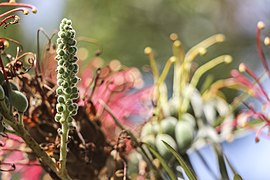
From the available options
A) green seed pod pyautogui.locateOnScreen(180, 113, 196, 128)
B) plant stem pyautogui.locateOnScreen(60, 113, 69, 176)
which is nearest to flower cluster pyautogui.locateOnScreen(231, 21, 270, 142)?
green seed pod pyautogui.locateOnScreen(180, 113, 196, 128)

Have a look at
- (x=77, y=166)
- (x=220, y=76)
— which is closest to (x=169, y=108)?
(x=77, y=166)

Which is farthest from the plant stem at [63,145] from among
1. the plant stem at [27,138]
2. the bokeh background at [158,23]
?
the bokeh background at [158,23]

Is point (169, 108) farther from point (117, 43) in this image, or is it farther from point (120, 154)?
point (117, 43)

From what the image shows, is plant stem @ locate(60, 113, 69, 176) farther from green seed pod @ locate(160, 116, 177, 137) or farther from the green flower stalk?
green seed pod @ locate(160, 116, 177, 137)

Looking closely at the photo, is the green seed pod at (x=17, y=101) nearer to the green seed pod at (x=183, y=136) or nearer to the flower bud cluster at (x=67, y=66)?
the flower bud cluster at (x=67, y=66)

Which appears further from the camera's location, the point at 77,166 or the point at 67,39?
the point at 77,166

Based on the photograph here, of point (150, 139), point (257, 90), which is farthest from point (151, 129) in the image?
point (257, 90)
